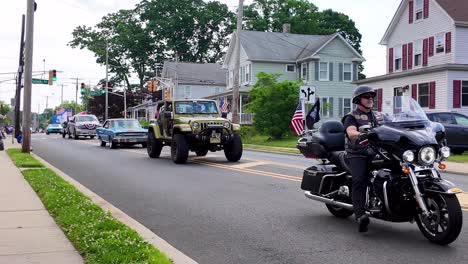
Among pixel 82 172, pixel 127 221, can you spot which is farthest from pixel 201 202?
pixel 82 172

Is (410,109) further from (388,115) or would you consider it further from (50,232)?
(50,232)

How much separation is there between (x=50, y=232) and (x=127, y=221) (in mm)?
1212

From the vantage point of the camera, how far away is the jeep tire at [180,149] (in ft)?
56.9

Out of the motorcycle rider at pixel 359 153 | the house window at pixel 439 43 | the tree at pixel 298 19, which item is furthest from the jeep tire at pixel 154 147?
the tree at pixel 298 19

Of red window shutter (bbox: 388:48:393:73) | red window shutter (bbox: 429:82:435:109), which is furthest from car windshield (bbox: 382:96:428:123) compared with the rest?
red window shutter (bbox: 388:48:393:73)

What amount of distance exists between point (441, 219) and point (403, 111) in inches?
52.4

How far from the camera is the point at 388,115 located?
22.7ft

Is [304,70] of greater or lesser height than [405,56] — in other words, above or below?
above

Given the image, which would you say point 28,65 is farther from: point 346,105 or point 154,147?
point 346,105

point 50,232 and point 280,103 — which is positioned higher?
point 280,103

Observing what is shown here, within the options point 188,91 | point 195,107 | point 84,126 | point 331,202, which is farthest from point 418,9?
point 188,91

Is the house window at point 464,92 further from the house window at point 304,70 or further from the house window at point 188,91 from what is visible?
the house window at point 188,91

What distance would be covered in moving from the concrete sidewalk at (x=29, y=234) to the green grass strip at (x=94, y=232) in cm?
12

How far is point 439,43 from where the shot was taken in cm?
3419
